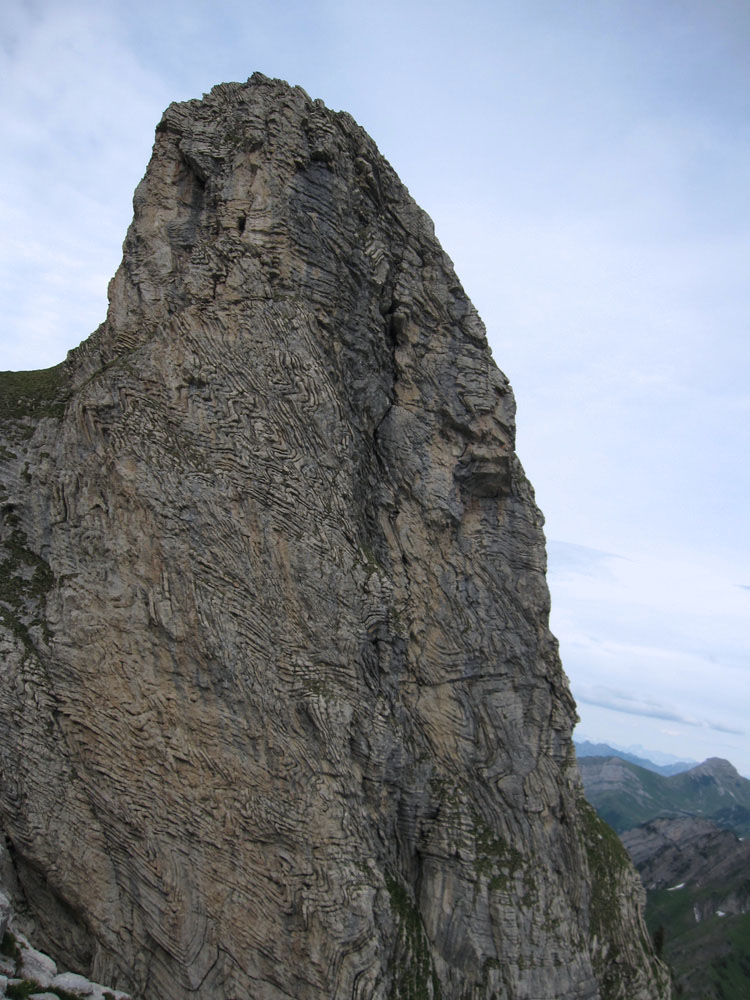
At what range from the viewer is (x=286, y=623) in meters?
25.9

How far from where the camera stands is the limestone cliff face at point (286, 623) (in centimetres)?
2383

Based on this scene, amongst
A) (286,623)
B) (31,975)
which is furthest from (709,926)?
(31,975)

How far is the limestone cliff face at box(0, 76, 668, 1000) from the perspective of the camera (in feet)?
78.2

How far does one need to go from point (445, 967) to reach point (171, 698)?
14729 millimetres

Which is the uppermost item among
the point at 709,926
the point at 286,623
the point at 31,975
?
the point at 286,623

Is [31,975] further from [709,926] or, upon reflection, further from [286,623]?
[709,926]

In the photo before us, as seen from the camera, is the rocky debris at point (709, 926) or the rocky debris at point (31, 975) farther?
the rocky debris at point (709, 926)

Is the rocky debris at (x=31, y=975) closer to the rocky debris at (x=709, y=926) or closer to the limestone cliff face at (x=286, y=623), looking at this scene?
the limestone cliff face at (x=286, y=623)

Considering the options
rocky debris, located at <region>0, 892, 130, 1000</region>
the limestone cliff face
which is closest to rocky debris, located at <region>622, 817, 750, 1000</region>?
the limestone cliff face

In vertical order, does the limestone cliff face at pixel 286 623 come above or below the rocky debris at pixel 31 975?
above

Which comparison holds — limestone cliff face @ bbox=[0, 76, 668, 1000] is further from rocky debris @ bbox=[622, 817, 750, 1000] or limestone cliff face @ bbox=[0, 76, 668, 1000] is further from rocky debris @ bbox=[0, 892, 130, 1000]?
rocky debris @ bbox=[622, 817, 750, 1000]

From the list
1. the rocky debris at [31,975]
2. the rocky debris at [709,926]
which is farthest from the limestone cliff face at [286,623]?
the rocky debris at [709,926]

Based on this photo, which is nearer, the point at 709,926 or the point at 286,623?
the point at 286,623

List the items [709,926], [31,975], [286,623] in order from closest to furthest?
[31,975]
[286,623]
[709,926]
